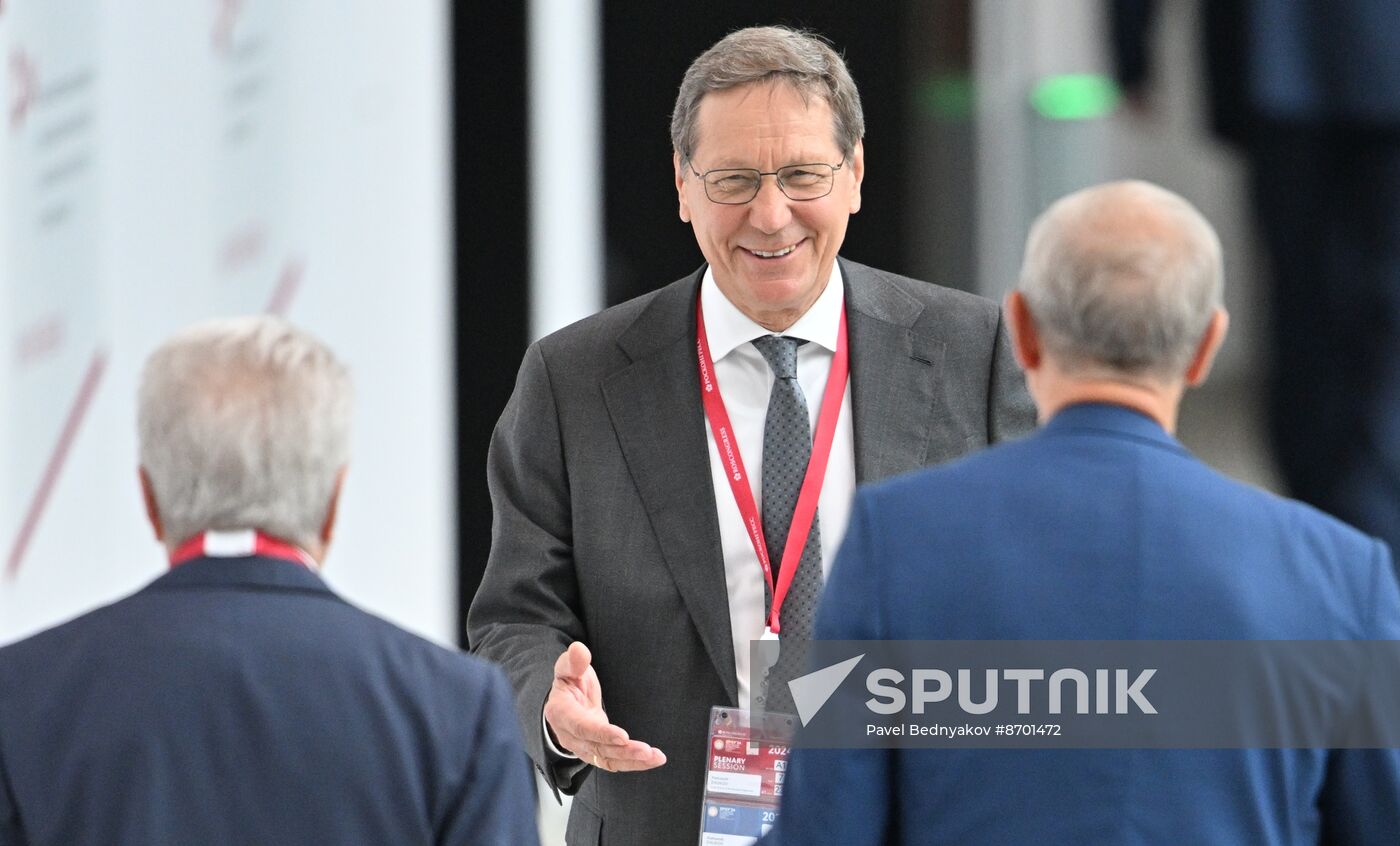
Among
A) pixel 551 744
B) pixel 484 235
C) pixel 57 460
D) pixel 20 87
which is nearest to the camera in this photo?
pixel 551 744

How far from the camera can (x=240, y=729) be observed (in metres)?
1.73

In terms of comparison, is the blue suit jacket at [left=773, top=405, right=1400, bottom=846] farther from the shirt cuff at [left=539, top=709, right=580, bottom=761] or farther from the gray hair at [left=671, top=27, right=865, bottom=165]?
the gray hair at [left=671, top=27, right=865, bottom=165]

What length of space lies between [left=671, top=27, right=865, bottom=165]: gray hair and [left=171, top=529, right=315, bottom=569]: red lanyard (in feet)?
3.31

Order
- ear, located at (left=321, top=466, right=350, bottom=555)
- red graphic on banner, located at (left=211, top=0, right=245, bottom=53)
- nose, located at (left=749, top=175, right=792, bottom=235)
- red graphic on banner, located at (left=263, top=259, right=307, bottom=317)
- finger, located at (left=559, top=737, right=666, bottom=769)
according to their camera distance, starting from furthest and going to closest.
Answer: red graphic on banner, located at (left=263, top=259, right=307, bottom=317), red graphic on banner, located at (left=211, top=0, right=245, bottom=53), nose, located at (left=749, top=175, right=792, bottom=235), finger, located at (left=559, top=737, right=666, bottom=769), ear, located at (left=321, top=466, right=350, bottom=555)

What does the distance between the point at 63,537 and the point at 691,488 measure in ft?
7.63

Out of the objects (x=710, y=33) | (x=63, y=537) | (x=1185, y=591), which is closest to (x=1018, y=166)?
(x=710, y=33)

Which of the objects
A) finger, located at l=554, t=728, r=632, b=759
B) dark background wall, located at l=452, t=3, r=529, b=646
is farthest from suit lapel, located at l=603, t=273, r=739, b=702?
dark background wall, located at l=452, t=3, r=529, b=646

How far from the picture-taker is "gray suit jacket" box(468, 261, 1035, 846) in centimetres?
247

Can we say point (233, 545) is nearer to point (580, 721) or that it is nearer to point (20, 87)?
point (580, 721)

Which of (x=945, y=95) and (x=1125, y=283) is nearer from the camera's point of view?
(x=1125, y=283)

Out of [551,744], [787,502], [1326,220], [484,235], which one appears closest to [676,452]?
[787,502]

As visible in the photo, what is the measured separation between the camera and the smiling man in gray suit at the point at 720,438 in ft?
8.09

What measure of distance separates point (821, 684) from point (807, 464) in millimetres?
693

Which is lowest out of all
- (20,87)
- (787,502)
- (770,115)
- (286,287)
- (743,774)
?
(743,774)
